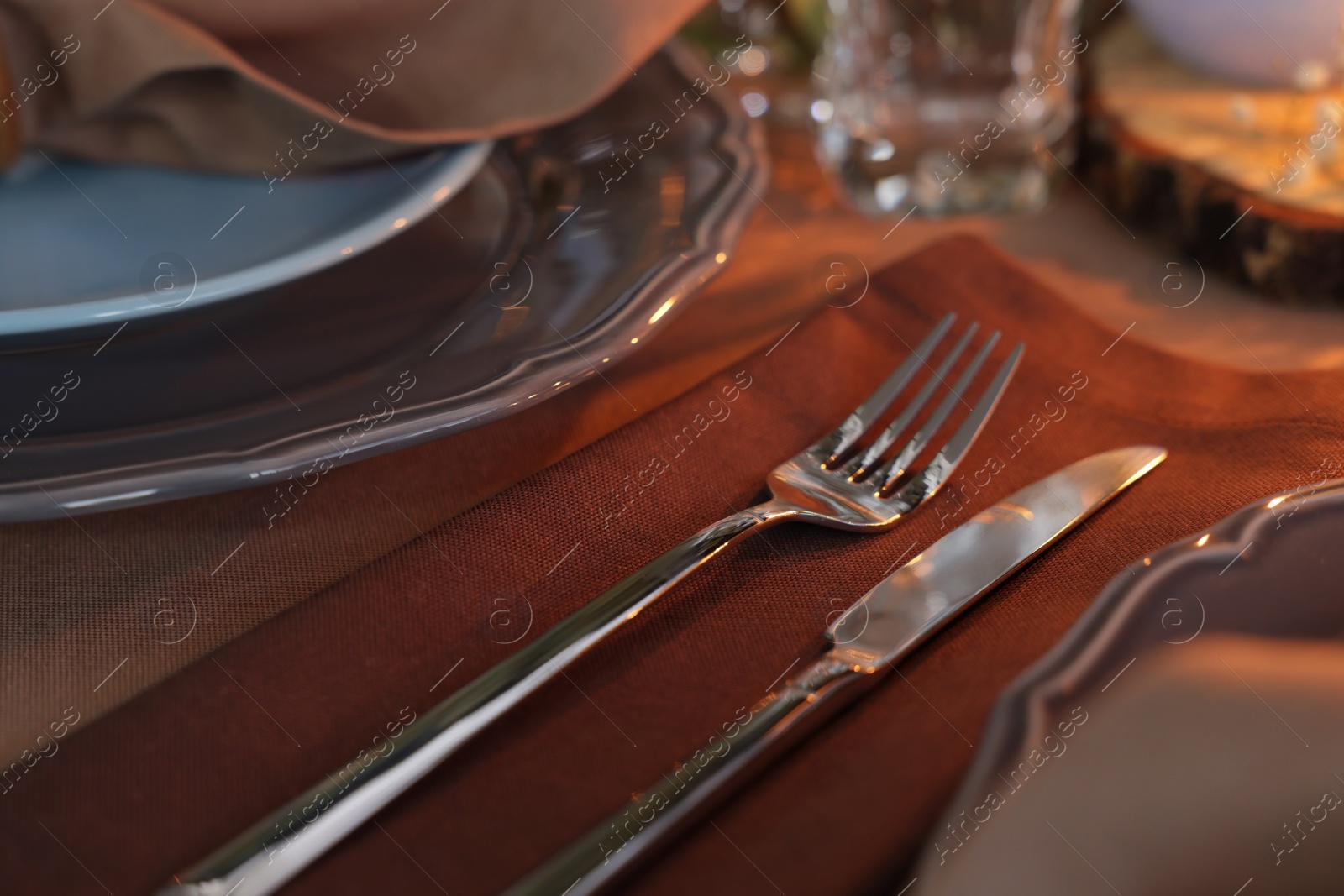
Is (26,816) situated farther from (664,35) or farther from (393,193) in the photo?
(664,35)

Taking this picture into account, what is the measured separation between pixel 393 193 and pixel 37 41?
169 millimetres

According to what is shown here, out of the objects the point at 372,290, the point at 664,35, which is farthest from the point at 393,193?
the point at 664,35

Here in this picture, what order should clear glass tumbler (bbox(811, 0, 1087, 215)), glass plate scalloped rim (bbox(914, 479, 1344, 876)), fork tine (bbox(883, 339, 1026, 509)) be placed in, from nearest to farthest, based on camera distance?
glass plate scalloped rim (bbox(914, 479, 1344, 876)) → fork tine (bbox(883, 339, 1026, 509)) → clear glass tumbler (bbox(811, 0, 1087, 215))

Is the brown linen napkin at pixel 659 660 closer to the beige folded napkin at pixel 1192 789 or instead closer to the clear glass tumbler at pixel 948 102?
the beige folded napkin at pixel 1192 789

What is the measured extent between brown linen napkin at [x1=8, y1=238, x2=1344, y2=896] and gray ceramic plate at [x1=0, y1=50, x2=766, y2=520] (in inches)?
1.6

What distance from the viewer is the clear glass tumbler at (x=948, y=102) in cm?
60

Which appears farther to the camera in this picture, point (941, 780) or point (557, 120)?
point (557, 120)

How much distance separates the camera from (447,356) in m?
0.35

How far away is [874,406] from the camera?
370 mm

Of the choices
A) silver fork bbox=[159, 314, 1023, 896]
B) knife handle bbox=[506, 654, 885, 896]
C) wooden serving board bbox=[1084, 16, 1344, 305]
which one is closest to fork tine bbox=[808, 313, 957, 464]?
silver fork bbox=[159, 314, 1023, 896]

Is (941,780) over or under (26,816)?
under

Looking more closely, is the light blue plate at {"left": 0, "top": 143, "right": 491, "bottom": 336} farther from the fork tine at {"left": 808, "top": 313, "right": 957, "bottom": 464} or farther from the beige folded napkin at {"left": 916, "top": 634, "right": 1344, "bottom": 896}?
the beige folded napkin at {"left": 916, "top": 634, "right": 1344, "bottom": 896}

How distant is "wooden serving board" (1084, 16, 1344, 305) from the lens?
490 millimetres

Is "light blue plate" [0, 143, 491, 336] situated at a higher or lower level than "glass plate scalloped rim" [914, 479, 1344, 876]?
higher
